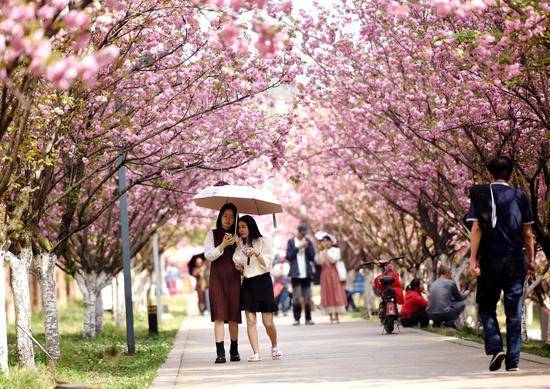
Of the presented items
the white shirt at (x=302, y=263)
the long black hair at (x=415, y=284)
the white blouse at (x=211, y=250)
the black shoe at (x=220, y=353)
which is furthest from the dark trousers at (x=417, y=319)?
the white blouse at (x=211, y=250)

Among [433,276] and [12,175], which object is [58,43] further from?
[433,276]

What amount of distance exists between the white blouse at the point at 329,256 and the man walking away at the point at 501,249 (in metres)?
14.7

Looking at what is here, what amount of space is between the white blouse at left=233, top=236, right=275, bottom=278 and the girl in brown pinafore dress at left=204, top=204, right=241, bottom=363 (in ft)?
0.44

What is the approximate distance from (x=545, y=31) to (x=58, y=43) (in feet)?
16.2

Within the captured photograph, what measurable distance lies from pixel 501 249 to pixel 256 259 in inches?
175

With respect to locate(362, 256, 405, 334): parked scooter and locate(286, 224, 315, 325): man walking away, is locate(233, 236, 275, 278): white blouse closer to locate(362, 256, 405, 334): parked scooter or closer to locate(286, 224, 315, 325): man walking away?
locate(362, 256, 405, 334): parked scooter

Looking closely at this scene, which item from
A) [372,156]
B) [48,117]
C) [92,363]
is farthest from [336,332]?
[48,117]

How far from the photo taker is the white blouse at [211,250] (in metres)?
14.4

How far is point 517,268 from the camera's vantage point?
10.9m

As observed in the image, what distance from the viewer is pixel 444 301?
1989 centimetres

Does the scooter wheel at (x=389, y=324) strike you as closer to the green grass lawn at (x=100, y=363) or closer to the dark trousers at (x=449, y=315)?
the dark trousers at (x=449, y=315)

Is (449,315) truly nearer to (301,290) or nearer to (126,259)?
(126,259)

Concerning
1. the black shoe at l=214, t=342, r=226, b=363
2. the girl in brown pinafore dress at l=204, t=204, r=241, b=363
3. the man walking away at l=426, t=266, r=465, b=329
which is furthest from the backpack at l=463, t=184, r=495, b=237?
the man walking away at l=426, t=266, r=465, b=329

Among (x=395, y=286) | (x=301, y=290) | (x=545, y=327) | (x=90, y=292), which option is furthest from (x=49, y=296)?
(x=301, y=290)
